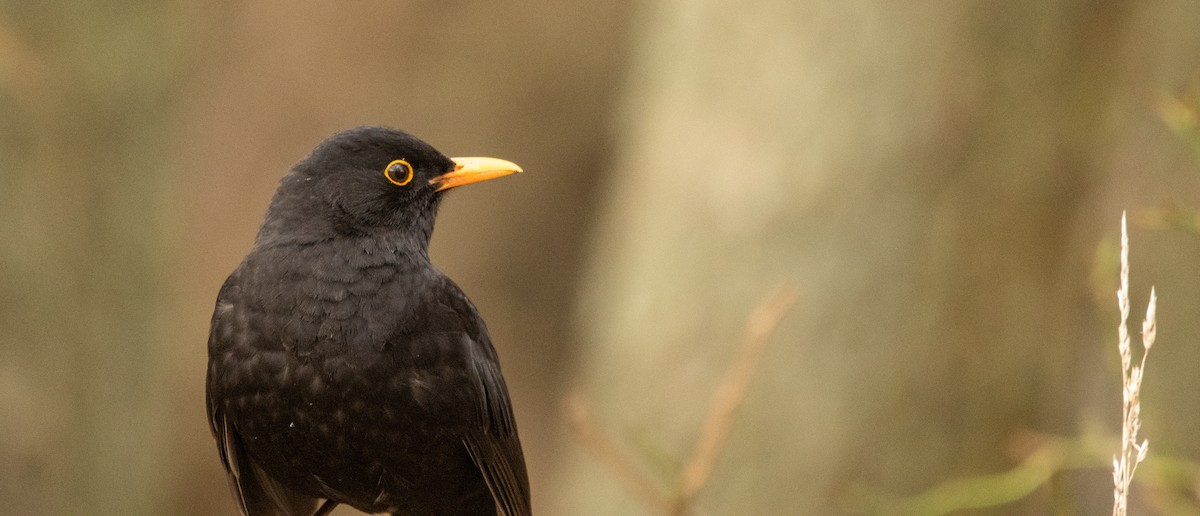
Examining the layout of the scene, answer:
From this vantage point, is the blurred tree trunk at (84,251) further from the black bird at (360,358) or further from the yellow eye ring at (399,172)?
the yellow eye ring at (399,172)

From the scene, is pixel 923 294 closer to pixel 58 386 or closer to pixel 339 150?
pixel 339 150

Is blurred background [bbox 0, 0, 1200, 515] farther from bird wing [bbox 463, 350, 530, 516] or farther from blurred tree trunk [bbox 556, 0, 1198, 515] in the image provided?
bird wing [bbox 463, 350, 530, 516]

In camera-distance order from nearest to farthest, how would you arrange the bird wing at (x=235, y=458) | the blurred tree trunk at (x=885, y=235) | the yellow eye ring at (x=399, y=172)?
the bird wing at (x=235, y=458)
the yellow eye ring at (x=399, y=172)
the blurred tree trunk at (x=885, y=235)

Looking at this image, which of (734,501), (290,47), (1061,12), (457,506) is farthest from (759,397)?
(290,47)

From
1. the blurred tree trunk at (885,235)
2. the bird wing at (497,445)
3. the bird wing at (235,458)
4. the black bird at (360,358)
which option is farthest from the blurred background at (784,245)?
the bird wing at (235,458)

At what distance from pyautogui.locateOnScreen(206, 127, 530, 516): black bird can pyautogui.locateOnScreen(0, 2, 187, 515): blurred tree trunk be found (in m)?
2.56

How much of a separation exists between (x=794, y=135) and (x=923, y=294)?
896 mm

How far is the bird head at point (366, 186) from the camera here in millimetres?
3812

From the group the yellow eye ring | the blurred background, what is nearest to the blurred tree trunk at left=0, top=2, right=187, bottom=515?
the blurred background

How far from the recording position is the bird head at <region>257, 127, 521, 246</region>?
12.5ft

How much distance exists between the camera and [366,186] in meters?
3.91

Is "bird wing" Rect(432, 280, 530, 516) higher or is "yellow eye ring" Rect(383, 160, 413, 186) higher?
"yellow eye ring" Rect(383, 160, 413, 186)

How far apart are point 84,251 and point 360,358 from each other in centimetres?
342

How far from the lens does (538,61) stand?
10.7 m
